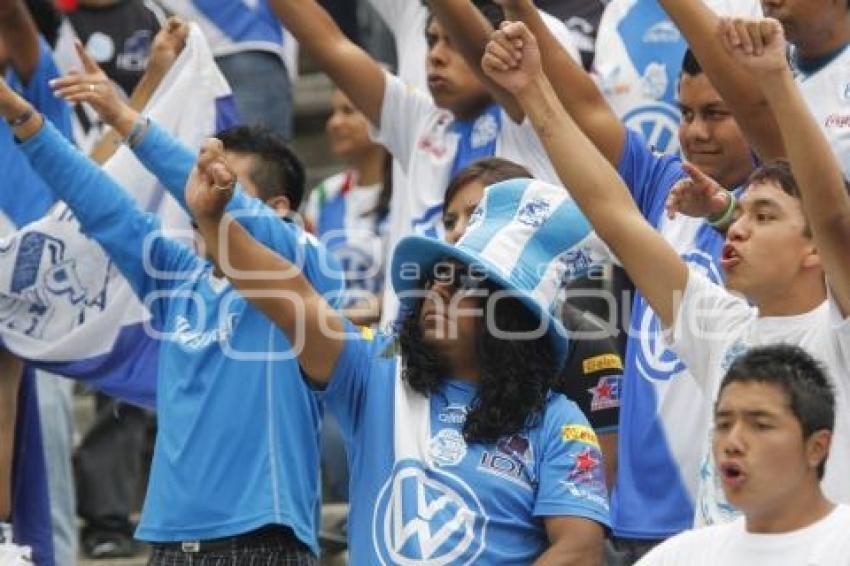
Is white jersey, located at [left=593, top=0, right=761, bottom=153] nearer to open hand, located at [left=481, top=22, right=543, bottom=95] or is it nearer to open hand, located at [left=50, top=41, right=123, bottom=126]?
Result: open hand, located at [left=50, top=41, right=123, bottom=126]

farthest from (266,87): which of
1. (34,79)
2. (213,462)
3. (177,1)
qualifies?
(213,462)

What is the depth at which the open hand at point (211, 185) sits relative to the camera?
17.9 ft

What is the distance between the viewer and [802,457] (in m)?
4.52

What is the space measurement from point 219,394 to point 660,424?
1.21 metres

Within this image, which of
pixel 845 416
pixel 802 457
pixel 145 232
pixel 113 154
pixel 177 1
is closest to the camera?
pixel 802 457

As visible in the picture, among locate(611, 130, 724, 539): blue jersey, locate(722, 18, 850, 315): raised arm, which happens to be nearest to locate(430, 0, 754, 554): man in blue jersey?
locate(611, 130, 724, 539): blue jersey

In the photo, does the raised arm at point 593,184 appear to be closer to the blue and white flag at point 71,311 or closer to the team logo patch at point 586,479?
the team logo patch at point 586,479

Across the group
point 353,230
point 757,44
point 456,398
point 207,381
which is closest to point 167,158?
point 207,381

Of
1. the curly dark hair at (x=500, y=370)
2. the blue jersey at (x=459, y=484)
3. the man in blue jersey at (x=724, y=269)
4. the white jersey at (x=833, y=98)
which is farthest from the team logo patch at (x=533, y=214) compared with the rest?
the white jersey at (x=833, y=98)

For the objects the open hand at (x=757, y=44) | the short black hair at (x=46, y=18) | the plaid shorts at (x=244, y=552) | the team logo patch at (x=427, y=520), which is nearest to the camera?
the open hand at (x=757, y=44)

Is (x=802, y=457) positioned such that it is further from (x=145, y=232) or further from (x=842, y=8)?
(x=145, y=232)

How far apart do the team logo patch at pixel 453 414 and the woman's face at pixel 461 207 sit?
30.2 inches

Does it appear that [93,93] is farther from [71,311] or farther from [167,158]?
[71,311]

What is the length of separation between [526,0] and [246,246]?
1292mm
